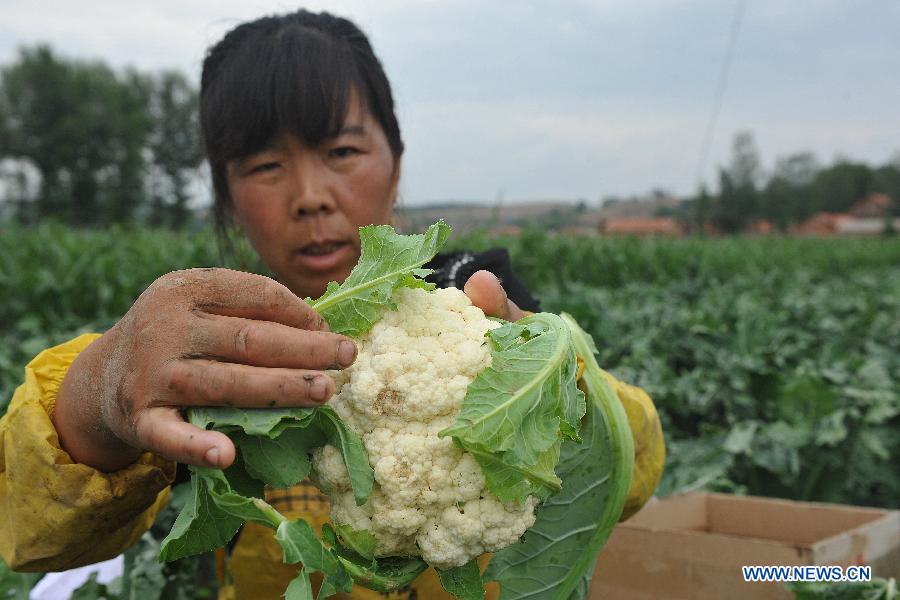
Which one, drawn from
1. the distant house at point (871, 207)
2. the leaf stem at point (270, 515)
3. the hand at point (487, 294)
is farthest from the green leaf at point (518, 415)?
the distant house at point (871, 207)

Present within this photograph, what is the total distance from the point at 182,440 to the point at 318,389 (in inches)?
6.1

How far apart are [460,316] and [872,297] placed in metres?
6.32

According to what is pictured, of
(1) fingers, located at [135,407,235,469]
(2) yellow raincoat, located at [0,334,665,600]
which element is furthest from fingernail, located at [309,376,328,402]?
(2) yellow raincoat, located at [0,334,665,600]

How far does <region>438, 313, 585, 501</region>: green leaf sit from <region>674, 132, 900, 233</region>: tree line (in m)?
45.6

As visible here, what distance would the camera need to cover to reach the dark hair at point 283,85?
1542 millimetres

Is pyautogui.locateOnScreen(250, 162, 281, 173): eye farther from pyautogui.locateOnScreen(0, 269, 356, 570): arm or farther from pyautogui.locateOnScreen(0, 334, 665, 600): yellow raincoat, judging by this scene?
pyautogui.locateOnScreen(0, 269, 356, 570): arm

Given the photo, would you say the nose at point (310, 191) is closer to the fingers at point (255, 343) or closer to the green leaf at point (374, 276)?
the green leaf at point (374, 276)

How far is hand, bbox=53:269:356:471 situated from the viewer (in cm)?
82

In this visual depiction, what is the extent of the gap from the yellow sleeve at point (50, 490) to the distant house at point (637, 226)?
38.7 feet

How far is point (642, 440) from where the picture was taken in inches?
53.1

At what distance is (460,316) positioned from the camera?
1.04 meters

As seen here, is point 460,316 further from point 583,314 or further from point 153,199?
point 153,199

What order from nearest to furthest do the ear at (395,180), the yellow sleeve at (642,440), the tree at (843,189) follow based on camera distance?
the yellow sleeve at (642,440), the ear at (395,180), the tree at (843,189)

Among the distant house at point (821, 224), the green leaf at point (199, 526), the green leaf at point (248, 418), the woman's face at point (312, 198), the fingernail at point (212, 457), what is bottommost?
the distant house at point (821, 224)
